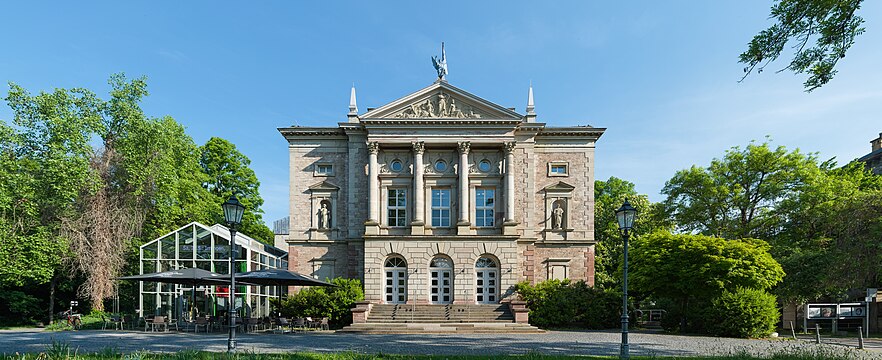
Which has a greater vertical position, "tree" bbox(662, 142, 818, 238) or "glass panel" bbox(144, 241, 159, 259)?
"tree" bbox(662, 142, 818, 238)

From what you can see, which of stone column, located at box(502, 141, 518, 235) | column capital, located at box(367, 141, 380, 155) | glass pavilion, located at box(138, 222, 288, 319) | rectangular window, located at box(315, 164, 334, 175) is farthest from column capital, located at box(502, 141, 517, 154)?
glass pavilion, located at box(138, 222, 288, 319)

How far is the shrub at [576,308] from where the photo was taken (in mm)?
28766

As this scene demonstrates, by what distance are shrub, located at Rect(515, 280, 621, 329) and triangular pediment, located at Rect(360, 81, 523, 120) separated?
1016 centimetres

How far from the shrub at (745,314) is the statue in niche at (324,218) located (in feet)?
68.0

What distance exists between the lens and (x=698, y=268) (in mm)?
25656

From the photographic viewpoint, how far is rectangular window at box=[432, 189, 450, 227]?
32750 millimetres

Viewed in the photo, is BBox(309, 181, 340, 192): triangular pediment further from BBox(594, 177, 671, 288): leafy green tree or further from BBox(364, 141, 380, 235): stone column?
BBox(594, 177, 671, 288): leafy green tree

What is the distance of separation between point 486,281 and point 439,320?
178 inches

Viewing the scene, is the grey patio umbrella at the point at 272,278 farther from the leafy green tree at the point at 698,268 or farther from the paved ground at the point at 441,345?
the leafy green tree at the point at 698,268

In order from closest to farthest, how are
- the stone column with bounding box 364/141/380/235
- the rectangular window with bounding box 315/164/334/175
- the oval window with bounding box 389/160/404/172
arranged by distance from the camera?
1. the stone column with bounding box 364/141/380/235
2. the oval window with bounding box 389/160/404/172
3. the rectangular window with bounding box 315/164/334/175

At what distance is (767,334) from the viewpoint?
76.9ft

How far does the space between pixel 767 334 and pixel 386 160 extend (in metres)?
20.6

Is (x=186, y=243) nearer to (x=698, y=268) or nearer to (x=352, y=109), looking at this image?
(x=352, y=109)

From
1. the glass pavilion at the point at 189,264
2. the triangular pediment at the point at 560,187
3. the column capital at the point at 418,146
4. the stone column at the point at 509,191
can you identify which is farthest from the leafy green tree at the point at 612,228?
the glass pavilion at the point at 189,264
